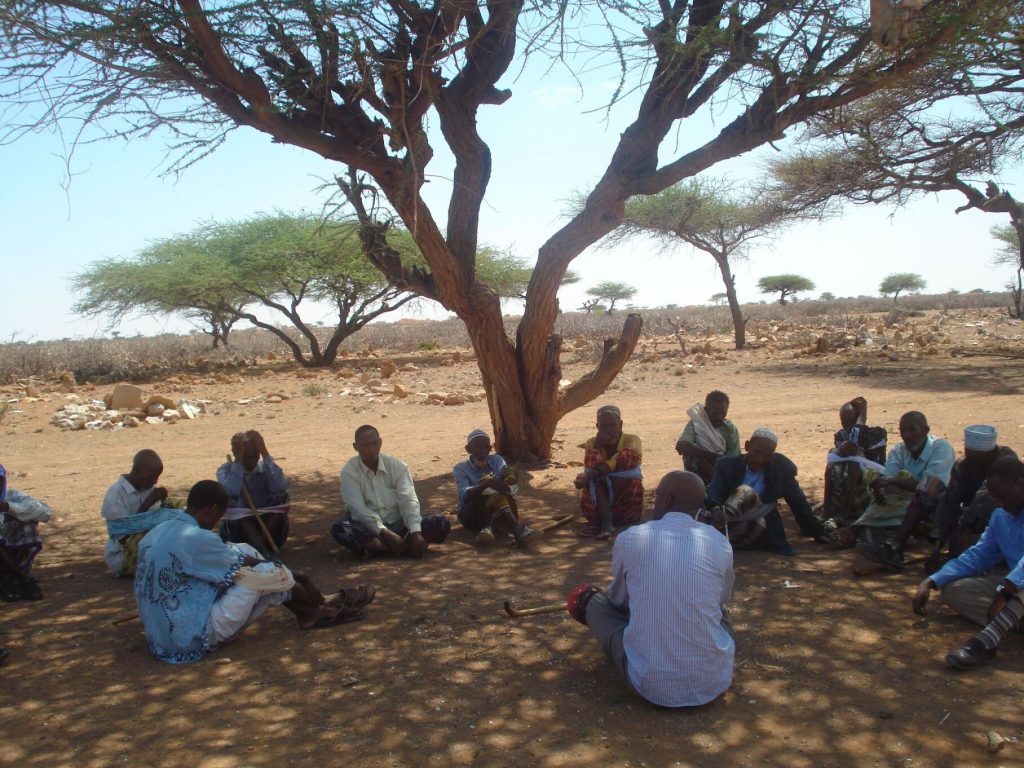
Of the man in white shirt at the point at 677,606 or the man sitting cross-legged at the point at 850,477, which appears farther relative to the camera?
the man sitting cross-legged at the point at 850,477

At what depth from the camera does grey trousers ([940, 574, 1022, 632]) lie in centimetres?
400

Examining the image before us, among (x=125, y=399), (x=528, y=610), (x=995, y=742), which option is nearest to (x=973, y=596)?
(x=995, y=742)

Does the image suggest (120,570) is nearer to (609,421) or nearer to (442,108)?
(609,421)

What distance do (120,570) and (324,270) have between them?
18047mm

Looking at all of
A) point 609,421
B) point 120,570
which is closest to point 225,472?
point 120,570

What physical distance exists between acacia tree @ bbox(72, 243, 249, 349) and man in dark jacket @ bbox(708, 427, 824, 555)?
19728mm

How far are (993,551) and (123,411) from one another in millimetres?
12731

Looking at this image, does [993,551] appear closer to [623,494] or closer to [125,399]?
[623,494]

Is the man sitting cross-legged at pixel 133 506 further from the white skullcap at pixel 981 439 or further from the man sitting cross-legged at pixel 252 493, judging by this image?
the white skullcap at pixel 981 439

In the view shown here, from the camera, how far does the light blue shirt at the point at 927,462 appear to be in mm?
5305

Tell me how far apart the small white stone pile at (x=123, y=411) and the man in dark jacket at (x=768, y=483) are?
9832 millimetres

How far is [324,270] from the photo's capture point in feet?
74.8

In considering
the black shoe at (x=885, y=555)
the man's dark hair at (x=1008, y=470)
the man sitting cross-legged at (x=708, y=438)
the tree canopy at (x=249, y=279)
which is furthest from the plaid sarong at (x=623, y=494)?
the tree canopy at (x=249, y=279)

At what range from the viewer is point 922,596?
13.8 ft
